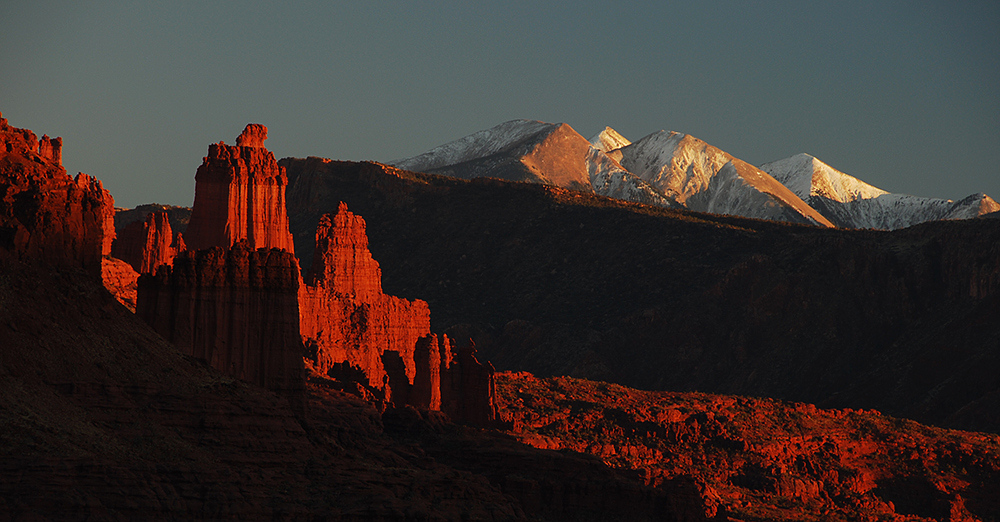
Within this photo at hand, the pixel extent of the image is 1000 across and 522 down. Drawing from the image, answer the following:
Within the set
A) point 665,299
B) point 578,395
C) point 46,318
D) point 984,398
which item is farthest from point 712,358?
point 46,318

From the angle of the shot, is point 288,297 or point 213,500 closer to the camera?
point 213,500

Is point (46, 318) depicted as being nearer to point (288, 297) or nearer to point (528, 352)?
point (288, 297)

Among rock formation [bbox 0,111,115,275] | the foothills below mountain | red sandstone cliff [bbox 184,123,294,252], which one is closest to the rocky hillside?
the foothills below mountain

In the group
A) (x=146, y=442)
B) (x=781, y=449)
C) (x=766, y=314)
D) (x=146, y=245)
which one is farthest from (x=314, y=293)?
(x=766, y=314)

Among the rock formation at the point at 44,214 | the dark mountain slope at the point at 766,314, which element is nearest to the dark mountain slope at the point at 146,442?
the rock formation at the point at 44,214

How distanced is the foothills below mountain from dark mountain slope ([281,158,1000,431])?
335 mm

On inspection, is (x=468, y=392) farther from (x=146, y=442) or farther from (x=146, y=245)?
(x=146, y=442)

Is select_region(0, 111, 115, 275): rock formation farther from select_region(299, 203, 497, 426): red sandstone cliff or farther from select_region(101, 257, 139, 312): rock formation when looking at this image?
select_region(299, 203, 497, 426): red sandstone cliff

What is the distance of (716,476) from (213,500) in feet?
243

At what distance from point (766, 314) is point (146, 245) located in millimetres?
85678

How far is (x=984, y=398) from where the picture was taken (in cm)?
15038

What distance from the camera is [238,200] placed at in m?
107

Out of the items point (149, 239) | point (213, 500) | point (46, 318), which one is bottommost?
point (213, 500)

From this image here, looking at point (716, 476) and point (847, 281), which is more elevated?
point (847, 281)
